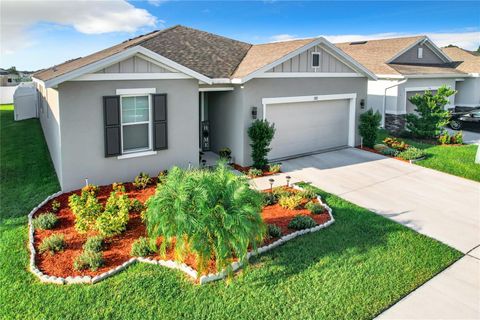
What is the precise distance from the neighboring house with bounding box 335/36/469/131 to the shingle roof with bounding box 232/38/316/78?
8.24m

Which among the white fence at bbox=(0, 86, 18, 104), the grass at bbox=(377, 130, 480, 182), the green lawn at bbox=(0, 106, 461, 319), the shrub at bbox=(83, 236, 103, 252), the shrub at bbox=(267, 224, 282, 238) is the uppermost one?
the white fence at bbox=(0, 86, 18, 104)

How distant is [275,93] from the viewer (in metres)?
13.6

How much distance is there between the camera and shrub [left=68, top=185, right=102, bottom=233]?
808cm

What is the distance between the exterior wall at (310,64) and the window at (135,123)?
4.63m

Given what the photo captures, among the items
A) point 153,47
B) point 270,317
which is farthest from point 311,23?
point 270,317

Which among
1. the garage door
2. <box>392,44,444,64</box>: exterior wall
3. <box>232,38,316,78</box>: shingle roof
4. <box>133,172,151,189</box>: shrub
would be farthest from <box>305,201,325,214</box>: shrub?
<box>392,44,444,64</box>: exterior wall

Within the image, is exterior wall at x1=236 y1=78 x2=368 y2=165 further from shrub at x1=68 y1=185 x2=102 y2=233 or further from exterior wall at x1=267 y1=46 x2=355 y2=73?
shrub at x1=68 y1=185 x2=102 y2=233

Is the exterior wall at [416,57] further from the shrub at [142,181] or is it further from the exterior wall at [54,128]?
the exterior wall at [54,128]

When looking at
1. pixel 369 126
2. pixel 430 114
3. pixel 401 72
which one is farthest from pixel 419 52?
pixel 369 126

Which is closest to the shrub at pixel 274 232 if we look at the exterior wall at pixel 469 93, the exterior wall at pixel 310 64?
the exterior wall at pixel 310 64

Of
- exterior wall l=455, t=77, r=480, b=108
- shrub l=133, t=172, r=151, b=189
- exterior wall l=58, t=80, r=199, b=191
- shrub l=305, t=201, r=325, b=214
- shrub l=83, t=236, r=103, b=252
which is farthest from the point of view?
exterior wall l=455, t=77, r=480, b=108

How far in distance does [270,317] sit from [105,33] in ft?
72.7

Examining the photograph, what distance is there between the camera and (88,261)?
6695 millimetres

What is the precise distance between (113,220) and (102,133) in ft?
11.3
